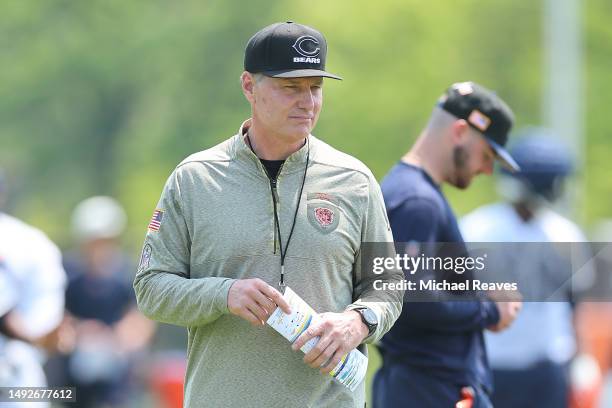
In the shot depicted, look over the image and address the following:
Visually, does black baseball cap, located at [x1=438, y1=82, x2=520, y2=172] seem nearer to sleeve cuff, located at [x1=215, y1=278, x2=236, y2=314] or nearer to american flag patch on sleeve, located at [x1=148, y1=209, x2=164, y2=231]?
american flag patch on sleeve, located at [x1=148, y1=209, x2=164, y2=231]

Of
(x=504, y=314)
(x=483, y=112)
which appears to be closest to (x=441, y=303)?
(x=504, y=314)

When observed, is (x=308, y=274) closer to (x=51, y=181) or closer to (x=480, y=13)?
(x=480, y=13)

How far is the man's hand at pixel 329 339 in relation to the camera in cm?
470

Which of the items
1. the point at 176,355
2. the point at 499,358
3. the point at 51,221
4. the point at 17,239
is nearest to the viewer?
the point at 17,239

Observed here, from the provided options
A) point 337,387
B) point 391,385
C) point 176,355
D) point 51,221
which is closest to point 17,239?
point 391,385

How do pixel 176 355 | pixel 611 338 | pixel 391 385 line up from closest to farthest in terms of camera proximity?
pixel 391 385 < pixel 611 338 < pixel 176 355

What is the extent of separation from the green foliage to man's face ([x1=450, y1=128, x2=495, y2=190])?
14.1 meters

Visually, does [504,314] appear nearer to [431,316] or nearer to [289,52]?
[431,316]

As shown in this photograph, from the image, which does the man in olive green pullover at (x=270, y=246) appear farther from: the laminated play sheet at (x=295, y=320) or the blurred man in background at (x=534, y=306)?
the blurred man in background at (x=534, y=306)

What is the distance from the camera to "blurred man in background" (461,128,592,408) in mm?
7812

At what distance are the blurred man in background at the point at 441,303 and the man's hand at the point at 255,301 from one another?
50.6 inches

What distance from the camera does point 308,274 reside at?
192 inches

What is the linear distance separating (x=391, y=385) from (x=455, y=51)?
20279 mm

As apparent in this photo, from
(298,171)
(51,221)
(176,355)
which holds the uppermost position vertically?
(298,171)
